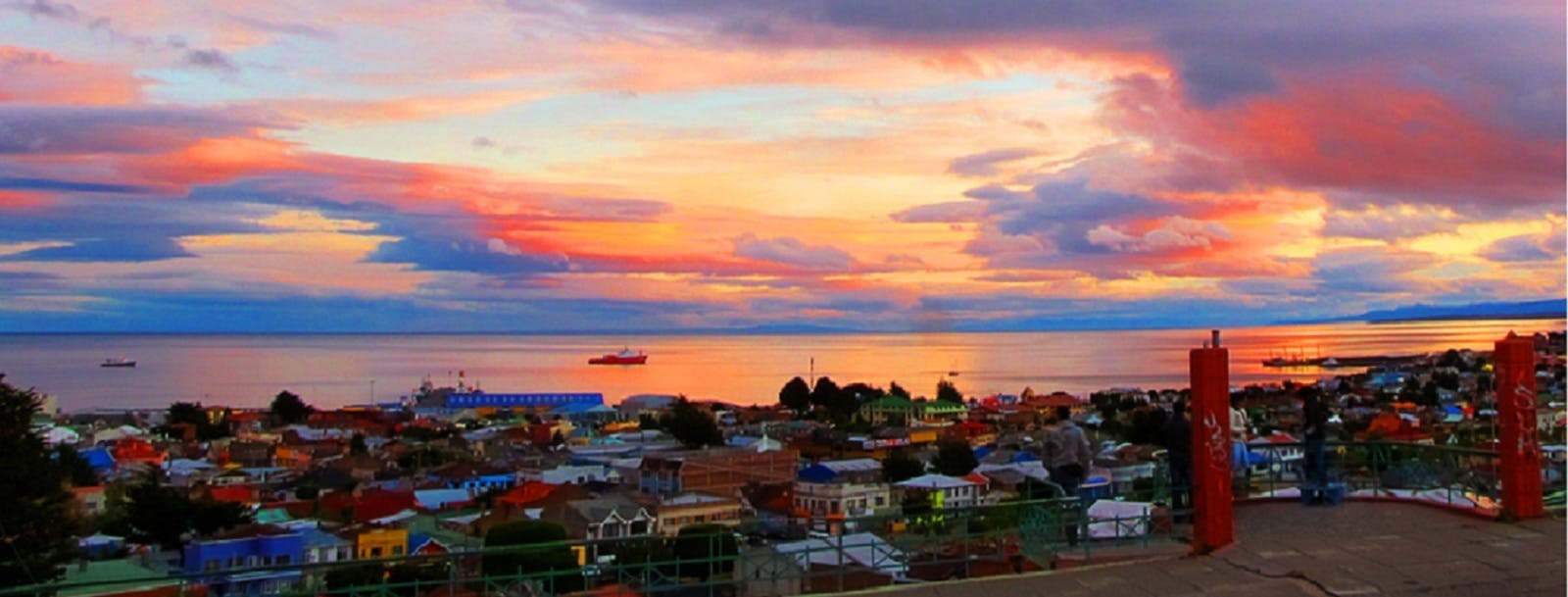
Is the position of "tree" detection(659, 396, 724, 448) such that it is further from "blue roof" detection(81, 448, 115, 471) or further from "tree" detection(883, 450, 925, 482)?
Answer: "blue roof" detection(81, 448, 115, 471)

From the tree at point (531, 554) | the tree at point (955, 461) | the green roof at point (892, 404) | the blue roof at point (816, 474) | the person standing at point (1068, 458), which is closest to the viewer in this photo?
the tree at point (531, 554)

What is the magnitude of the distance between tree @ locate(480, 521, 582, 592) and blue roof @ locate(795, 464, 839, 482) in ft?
38.0

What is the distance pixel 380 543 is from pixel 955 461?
55.0 ft

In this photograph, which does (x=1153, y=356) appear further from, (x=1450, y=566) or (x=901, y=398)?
(x=1450, y=566)

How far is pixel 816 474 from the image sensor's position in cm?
3062

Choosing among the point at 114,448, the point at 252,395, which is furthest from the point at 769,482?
the point at 252,395

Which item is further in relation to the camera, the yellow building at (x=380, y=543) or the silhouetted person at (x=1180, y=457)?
the yellow building at (x=380, y=543)

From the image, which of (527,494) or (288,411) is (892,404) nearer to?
(288,411)

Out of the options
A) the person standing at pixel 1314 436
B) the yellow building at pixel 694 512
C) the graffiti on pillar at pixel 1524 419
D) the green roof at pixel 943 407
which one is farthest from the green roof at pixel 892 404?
the graffiti on pillar at pixel 1524 419

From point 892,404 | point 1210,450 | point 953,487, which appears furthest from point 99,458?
point 1210,450

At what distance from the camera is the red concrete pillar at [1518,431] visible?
1020 centimetres

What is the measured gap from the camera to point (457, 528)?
2183 cm

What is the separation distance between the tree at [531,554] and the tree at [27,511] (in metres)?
5.20

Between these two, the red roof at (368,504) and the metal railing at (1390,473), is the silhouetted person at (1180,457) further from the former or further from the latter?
the red roof at (368,504)
